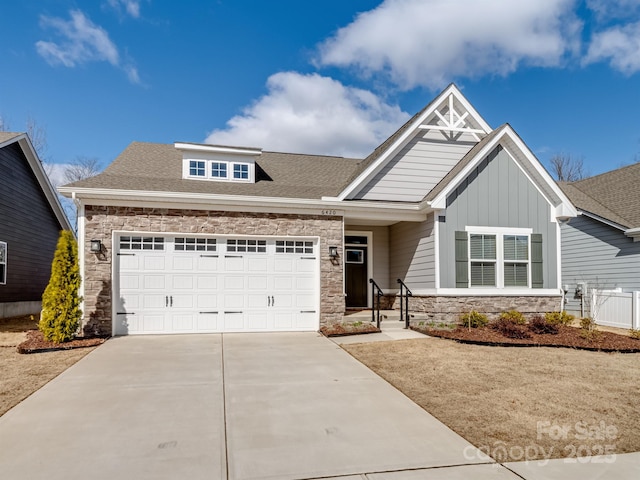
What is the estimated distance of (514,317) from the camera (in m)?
10.9

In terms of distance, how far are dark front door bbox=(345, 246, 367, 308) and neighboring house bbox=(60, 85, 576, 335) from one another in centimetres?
7

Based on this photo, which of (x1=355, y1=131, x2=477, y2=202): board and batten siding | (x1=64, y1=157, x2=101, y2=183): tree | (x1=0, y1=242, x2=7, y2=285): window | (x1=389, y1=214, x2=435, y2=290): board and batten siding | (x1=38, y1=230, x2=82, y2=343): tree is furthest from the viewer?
(x1=64, y1=157, x2=101, y2=183): tree

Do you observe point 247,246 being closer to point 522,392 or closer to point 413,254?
point 413,254

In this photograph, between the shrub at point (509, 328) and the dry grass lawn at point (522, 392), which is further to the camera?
the shrub at point (509, 328)

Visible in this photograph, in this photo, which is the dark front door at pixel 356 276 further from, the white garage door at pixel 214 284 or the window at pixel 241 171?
the window at pixel 241 171

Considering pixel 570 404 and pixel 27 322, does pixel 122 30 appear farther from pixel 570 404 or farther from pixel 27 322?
pixel 570 404

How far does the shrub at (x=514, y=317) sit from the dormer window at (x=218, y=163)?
7864 mm

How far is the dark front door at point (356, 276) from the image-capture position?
43.0ft

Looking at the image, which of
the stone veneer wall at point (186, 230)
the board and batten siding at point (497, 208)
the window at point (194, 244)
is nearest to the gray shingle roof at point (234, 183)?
the stone veneer wall at point (186, 230)

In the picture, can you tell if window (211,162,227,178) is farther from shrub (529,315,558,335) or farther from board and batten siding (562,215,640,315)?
board and batten siding (562,215,640,315)

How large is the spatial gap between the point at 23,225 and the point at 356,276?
12553 mm

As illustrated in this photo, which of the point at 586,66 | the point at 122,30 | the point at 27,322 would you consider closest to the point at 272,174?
the point at 122,30

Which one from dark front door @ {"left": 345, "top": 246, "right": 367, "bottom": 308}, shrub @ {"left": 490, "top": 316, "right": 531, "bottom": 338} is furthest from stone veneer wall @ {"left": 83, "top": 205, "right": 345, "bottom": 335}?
shrub @ {"left": 490, "top": 316, "right": 531, "bottom": 338}

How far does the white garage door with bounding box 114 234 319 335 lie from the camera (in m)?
9.98
